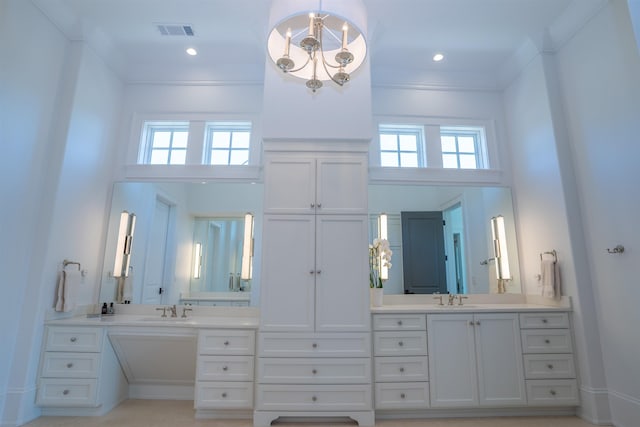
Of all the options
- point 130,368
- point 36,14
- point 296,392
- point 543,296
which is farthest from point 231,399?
point 36,14

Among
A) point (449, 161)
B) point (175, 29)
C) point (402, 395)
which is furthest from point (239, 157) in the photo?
point (402, 395)

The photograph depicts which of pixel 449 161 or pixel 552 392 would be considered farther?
pixel 449 161

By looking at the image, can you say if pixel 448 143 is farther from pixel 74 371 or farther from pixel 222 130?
pixel 74 371

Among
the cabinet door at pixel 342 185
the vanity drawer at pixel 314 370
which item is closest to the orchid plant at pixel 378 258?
the cabinet door at pixel 342 185

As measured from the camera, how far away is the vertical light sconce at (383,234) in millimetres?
3512

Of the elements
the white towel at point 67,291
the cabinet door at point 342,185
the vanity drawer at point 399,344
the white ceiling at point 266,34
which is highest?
the white ceiling at point 266,34

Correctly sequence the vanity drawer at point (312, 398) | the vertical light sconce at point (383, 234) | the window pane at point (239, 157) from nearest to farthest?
the vanity drawer at point (312, 398) < the vertical light sconce at point (383, 234) < the window pane at point (239, 157)

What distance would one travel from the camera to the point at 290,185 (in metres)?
3.05

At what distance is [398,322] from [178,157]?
116 inches

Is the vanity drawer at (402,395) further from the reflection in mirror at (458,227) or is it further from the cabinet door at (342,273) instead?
the reflection in mirror at (458,227)

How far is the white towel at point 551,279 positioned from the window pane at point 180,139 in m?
3.96

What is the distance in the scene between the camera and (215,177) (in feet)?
12.3

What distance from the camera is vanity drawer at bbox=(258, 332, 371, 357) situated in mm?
2805

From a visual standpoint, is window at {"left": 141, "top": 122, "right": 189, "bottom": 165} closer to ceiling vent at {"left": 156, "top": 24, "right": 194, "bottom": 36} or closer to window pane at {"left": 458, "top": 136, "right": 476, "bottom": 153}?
ceiling vent at {"left": 156, "top": 24, "right": 194, "bottom": 36}
